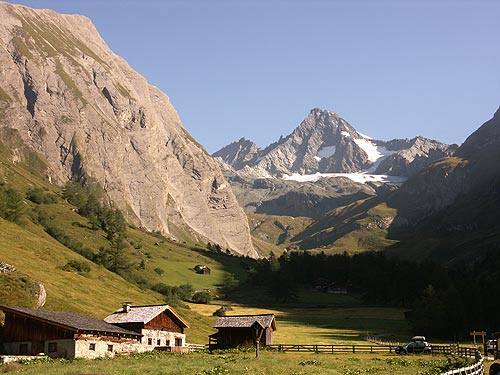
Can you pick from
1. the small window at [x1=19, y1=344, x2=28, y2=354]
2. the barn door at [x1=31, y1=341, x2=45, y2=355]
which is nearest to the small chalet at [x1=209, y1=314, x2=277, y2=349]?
the barn door at [x1=31, y1=341, x2=45, y2=355]

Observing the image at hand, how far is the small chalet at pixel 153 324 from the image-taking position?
69875 mm

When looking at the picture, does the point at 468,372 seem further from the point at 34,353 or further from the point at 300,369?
the point at 34,353

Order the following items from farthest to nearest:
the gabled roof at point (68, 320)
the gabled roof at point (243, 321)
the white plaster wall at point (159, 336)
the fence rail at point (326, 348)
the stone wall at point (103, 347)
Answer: the gabled roof at point (243, 321)
the white plaster wall at point (159, 336)
the fence rail at point (326, 348)
the stone wall at point (103, 347)
the gabled roof at point (68, 320)

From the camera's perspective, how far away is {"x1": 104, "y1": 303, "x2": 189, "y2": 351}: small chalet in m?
69.9

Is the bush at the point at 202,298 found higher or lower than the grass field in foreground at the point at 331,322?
higher

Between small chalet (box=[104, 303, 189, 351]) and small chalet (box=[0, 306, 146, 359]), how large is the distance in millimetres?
7638

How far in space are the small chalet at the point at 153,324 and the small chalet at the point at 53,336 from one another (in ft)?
25.1

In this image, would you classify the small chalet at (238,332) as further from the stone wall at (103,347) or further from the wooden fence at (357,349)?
the stone wall at (103,347)

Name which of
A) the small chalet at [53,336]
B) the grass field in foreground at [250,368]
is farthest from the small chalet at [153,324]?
the grass field in foreground at [250,368]

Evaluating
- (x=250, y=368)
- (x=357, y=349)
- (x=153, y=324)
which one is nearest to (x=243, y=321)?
(x=153, y=324)

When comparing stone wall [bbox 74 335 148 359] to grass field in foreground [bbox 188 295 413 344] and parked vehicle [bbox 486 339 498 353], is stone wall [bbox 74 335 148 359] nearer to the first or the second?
grass field in foreground [bbox 188 295 413 344]

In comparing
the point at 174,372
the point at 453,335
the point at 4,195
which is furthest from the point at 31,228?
the point at 174,372

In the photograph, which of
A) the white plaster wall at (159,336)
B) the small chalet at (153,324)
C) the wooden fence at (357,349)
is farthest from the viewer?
the white plaster wall at (159,336)

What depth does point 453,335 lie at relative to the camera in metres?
A: 99.9
